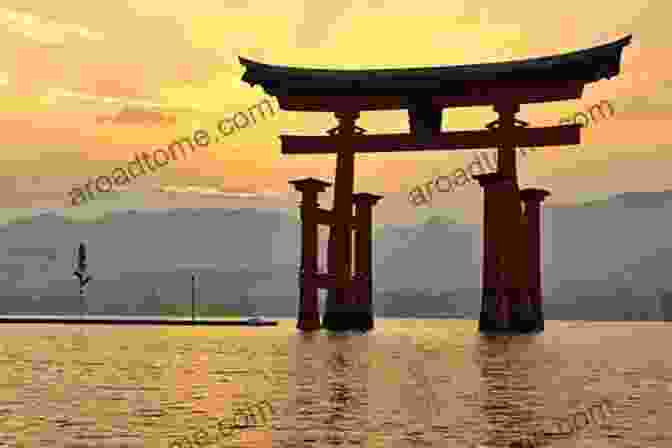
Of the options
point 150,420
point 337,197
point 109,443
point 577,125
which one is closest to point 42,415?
point 150,420

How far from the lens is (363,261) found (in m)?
45.2

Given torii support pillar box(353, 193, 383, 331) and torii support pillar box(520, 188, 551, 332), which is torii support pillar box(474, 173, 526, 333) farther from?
torii support pillar box(353, 193, 383, 331)

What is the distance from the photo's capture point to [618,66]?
39781 millimetres

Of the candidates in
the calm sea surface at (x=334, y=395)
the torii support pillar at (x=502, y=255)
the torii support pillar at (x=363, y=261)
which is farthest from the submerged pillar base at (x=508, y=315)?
the calm sea surface at (x=334, y=395)

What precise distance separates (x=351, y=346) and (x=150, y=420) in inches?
804

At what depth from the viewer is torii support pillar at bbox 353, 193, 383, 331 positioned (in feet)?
146

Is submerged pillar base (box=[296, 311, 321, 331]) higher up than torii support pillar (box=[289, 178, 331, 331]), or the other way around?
torii support pillar (box=[289, 178, 331, 331])

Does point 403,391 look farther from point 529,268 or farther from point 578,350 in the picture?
point 529,268

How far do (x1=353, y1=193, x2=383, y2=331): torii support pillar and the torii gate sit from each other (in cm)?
5

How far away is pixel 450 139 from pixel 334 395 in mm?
26861

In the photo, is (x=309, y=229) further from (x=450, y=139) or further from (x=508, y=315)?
(x=508, y=315)

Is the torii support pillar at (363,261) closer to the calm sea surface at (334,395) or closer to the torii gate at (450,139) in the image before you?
the torii gate at (450,139)

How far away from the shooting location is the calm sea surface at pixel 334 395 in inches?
449

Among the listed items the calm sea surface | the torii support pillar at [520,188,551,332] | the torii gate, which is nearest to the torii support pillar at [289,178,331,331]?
the torii gate
